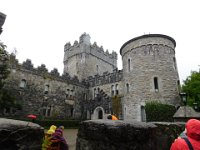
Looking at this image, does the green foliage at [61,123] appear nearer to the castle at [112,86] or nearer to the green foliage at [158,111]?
the castle at [112,86]

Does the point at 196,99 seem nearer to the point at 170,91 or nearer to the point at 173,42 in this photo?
the point at 170,91

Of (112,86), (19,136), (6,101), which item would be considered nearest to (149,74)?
(112,86)

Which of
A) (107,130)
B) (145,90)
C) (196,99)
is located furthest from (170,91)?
(107,130)

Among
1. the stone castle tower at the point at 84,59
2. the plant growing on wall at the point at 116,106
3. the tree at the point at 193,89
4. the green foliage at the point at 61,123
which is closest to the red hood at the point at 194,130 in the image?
the green foliage at the point at 61,123

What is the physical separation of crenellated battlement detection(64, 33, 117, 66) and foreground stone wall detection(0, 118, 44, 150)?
3695 cm

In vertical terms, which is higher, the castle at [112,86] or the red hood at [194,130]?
the castle at [112,86]

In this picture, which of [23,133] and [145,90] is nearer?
[23,133]

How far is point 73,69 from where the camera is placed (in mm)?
39844

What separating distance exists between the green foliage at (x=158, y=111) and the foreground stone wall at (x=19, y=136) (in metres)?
17.4

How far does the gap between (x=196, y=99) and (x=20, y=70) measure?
78.8ft

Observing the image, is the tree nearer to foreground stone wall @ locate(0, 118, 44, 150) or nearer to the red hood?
the red hood

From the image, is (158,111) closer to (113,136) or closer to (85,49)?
(113,136)

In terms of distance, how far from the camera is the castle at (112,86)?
20.6m

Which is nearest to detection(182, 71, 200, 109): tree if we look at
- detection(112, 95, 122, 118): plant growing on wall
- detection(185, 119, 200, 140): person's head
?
detection(112, 95, 122, 118): plant growing on wall
